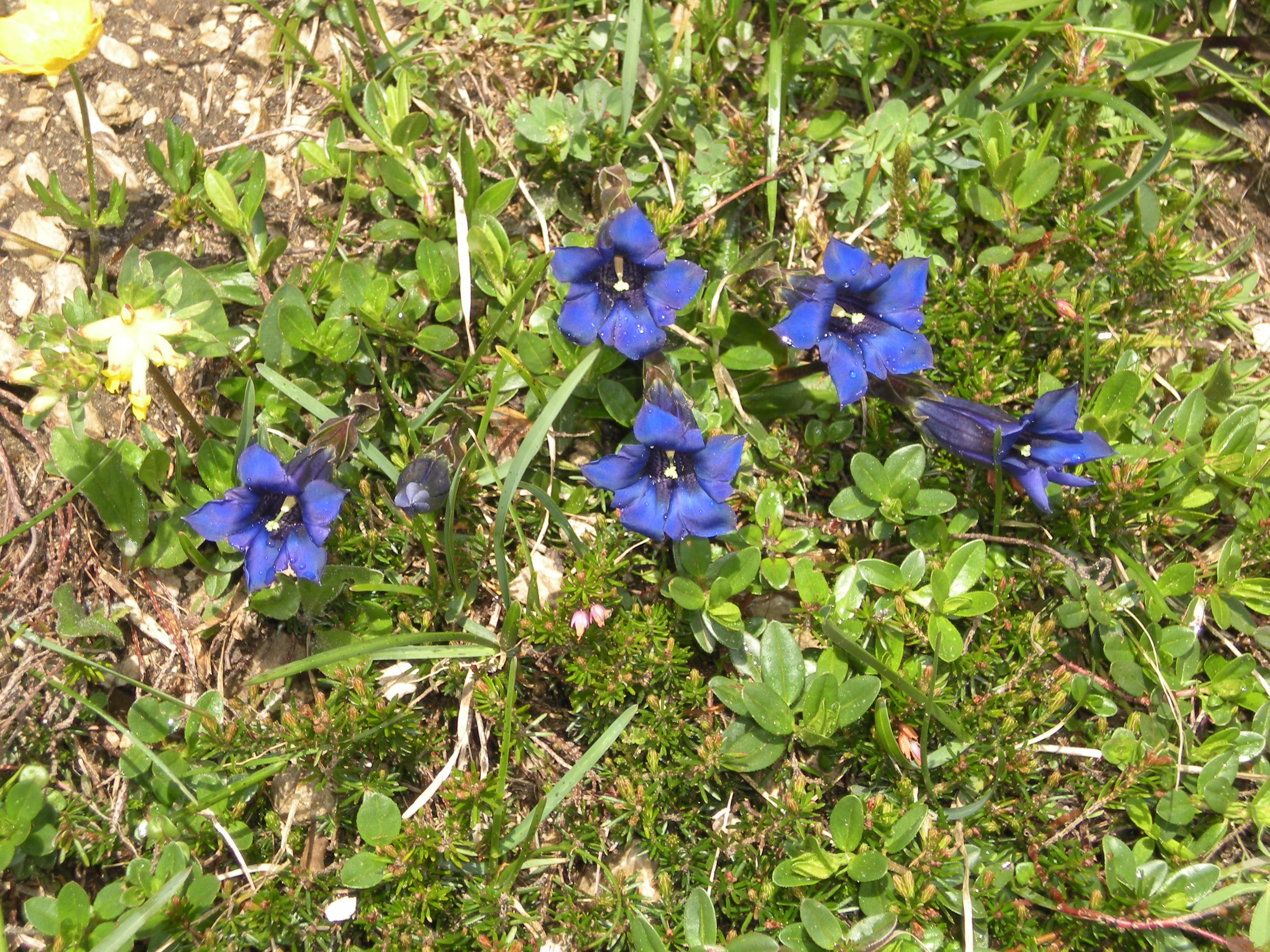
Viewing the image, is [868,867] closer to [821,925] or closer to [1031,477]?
[821,925]

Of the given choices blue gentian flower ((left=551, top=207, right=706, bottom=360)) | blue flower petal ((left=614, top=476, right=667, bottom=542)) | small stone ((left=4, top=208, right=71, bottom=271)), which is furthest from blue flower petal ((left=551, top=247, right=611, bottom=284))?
small stone ((left=4, top=208, right=71, bottom=271))

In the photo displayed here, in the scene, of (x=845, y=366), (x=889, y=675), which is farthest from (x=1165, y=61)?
(x=889, y=675)

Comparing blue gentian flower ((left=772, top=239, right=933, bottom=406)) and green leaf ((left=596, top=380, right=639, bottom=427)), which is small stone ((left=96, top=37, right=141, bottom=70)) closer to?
green leaf ((left=596, top=380, right=639, bottom=427))

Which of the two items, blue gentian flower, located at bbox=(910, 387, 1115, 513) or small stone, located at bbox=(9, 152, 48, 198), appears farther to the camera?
small stone, located at bbox=(9, 152, 48, 198)

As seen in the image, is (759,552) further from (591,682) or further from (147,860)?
(147,860)

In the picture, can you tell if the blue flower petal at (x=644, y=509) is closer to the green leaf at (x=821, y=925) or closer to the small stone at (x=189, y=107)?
the green leaf at (x=821, y=925)

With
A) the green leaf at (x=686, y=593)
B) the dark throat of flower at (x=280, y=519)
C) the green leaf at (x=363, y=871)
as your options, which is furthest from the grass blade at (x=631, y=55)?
the green leaf at (x=363, y=871)
